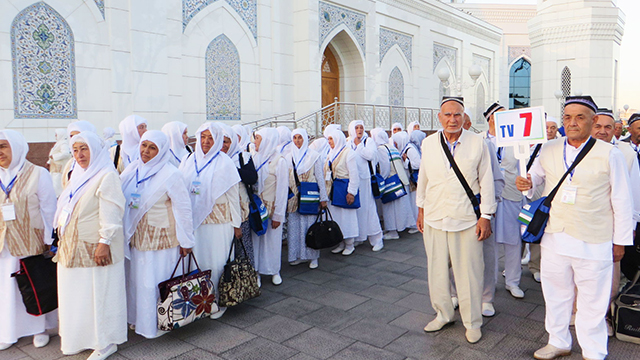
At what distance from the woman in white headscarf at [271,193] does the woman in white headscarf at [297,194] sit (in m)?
0.42

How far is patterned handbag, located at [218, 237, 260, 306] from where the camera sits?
353cm

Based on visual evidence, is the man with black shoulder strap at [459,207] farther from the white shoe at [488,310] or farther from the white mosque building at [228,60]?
the white mosque building at [228,60]

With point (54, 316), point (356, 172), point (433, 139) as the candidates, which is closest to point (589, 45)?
point (356, 172)

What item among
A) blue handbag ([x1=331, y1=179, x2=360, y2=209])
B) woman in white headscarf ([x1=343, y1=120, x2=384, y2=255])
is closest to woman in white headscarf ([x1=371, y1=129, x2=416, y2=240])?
woman in white headscarf ([x1=343, y1=120, x2=384, y2=255])

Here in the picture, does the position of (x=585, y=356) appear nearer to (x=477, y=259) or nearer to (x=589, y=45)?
(x=477, y=259)

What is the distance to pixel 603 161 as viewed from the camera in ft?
8.67

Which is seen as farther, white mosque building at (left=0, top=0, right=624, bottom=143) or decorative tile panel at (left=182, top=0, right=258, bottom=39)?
decorative tile panel at (left=182, top=0, right=258, bottom=39)

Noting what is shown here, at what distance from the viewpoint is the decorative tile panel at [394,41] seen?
1316cm

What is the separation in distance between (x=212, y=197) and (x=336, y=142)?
7.28 ft

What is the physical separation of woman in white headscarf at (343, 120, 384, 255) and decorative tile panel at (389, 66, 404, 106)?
320 inches

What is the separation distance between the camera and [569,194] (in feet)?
8.87

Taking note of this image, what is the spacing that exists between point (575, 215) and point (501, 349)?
0.99 meters

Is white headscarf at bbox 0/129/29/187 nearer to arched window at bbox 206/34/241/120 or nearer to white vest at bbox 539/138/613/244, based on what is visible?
white vest at bbox 539/138/613/244

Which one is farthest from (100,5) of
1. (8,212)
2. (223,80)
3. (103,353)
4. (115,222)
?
(103,353)
